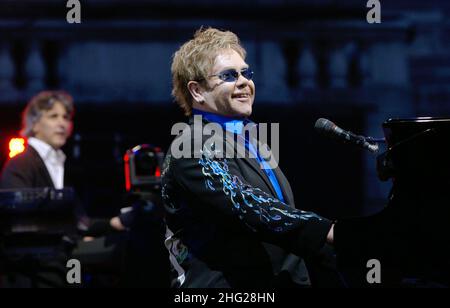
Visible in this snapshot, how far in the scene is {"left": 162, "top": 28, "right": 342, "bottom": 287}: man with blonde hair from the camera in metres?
2.16

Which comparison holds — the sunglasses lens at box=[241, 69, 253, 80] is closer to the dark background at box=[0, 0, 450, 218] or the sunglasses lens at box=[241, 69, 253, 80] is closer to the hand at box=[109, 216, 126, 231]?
the hand at box=[109, 216, 126, 231]

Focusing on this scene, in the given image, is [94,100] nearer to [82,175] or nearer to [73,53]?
[73,53]

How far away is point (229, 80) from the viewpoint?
95.8 inches

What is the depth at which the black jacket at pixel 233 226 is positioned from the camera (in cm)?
215

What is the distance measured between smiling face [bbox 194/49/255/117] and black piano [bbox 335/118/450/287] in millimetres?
495

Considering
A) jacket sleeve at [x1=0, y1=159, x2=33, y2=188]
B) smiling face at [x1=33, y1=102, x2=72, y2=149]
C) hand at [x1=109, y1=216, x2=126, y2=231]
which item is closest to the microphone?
hand at [x1=109, y1=216, x2=126, y2=231]

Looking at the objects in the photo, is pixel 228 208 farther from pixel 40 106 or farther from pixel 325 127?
pixel 40 106

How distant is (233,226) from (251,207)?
9 cm

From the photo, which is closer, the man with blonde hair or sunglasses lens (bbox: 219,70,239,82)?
the man with blonde hair

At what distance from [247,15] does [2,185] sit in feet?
11.5

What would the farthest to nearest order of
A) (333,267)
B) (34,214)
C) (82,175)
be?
(82,175), (34,214), (333,267)

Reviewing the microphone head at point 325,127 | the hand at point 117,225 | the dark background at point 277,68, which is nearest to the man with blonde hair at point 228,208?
the microphone head at point 325,127

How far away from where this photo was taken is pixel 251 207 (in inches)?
85.3
